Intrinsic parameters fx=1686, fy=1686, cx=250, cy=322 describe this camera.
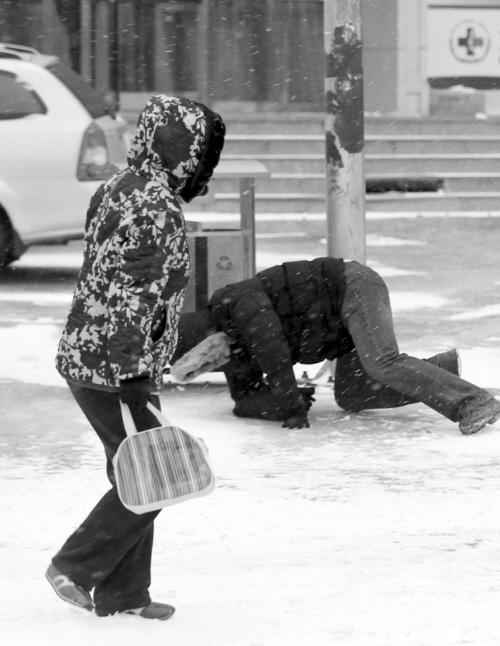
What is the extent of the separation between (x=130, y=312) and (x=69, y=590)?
2.89 feet

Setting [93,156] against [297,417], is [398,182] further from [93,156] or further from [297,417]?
[297,417]

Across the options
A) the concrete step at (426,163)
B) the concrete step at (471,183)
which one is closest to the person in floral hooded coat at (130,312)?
the concrete step at (471,183)

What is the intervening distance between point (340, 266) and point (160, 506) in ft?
10.2

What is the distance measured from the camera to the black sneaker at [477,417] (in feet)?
24.2

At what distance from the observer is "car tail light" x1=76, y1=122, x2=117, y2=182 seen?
40.3ft

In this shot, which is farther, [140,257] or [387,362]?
[387,362]

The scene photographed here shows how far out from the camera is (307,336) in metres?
7.54

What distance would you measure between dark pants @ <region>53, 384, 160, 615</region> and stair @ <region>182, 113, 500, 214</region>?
11.6 metres

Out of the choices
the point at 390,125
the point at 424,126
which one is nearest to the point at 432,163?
the point at 424,126

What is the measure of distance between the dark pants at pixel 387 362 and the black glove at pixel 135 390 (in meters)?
2.95

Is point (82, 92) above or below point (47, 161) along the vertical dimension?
above

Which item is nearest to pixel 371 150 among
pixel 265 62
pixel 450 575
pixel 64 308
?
pixel 265 62

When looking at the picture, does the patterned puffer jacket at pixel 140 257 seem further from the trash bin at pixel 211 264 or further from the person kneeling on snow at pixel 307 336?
the trash bin at pixel 211 264

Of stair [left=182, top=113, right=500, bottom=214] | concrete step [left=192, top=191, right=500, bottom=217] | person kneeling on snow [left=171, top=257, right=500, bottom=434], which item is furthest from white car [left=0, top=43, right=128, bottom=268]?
person kneeling on snow [left=171, top=257, right=500, bottom=434]
